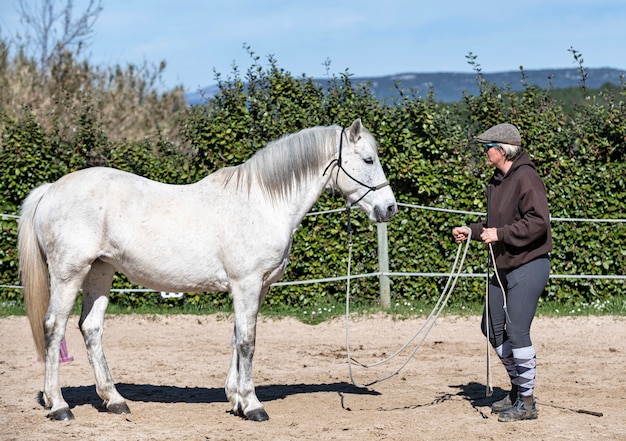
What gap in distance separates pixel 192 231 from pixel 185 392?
165 cm

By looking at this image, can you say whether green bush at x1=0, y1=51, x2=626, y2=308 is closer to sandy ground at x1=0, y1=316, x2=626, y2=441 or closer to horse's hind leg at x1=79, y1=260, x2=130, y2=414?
sandy ground at x1=0, y1=316, x2=626, y2=441

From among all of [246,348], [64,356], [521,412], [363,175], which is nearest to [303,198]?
[363,175]

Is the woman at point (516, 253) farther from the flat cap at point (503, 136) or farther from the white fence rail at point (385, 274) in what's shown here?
the white fence rail at point (385, 274)

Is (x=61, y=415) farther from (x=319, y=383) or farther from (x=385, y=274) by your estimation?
(x=385, y=274)

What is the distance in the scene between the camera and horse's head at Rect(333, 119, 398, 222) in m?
5.42

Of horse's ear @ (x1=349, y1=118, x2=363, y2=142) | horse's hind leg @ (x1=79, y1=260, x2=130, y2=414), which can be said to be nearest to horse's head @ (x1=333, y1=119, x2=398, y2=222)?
horse's ear @ (x1=349, y1=118, x2=363, y2=142)

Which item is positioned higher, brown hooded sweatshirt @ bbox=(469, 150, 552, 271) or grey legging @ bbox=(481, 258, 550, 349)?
brown hooded sweatshirt @ bbox=(469, 150, 552, 271)

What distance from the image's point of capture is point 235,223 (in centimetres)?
536

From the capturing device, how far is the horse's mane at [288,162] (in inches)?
215

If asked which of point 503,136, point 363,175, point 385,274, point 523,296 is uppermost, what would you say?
point 503,136

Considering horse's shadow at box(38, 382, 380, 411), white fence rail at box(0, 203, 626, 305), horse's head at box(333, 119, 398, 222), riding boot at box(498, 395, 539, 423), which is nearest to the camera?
riding boot at box(498, 395, 539, 423)

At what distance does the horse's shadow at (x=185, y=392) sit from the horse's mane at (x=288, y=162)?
1733 mm

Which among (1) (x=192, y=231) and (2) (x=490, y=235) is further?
(1) (x=192, y=231)

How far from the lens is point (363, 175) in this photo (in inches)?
215
